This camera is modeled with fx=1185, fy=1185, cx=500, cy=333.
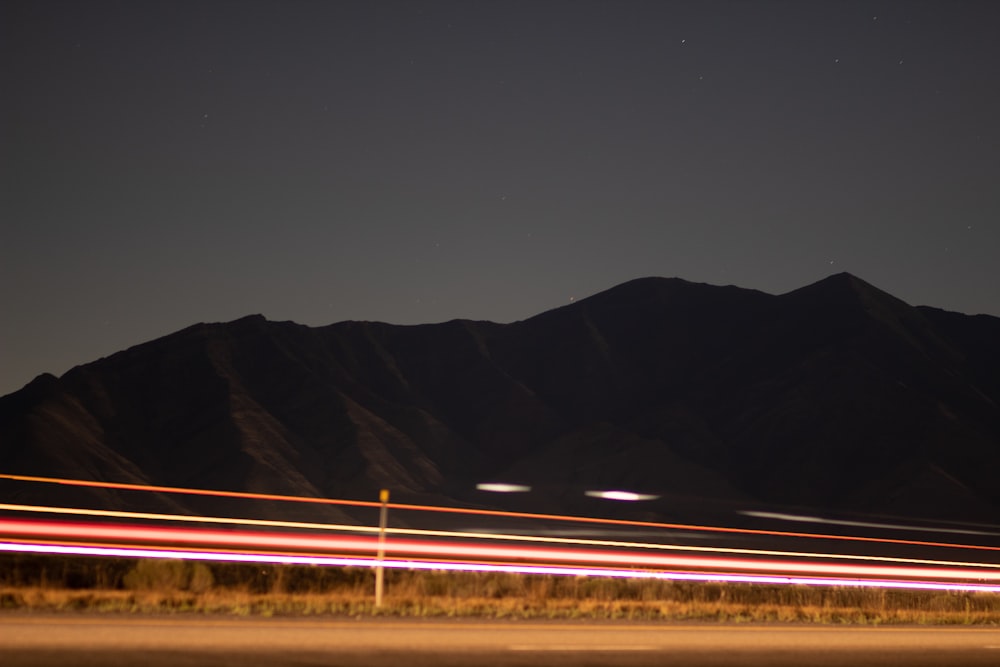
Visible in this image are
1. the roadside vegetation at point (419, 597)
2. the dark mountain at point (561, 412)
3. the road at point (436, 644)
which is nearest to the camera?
the road at point (436, 644)

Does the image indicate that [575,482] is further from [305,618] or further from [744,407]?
[305,618]

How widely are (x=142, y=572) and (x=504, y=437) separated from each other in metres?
142

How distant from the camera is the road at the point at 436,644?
10.9 metres

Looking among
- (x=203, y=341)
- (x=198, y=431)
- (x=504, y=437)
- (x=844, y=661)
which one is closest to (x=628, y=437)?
(x=504, y=437)

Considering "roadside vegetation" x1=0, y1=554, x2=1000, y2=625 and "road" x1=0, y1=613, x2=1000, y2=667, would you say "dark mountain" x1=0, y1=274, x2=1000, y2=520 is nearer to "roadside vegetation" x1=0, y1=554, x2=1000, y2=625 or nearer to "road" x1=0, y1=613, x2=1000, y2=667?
"roadside vegetation" x1=0, y1=554, x2=1000, y2=625

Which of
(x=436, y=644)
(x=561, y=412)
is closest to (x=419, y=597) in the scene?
(x=436, y=644)

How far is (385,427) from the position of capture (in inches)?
5955

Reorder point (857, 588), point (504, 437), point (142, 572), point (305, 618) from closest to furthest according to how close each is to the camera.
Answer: point (305, 618) → point (142, 572) → point (857, 588) → point (504, 437)

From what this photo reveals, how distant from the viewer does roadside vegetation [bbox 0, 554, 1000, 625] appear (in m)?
16.1

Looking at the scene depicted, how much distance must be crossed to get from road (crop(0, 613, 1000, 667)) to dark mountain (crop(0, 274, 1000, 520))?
109191 mm

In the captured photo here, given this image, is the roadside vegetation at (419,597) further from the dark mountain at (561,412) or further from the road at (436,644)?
the dark mountain at (561,412)

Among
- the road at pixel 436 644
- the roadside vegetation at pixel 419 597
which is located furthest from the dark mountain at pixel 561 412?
the road at pixel 436 644

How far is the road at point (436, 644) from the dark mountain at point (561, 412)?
109 meters

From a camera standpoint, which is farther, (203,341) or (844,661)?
(203,341)
